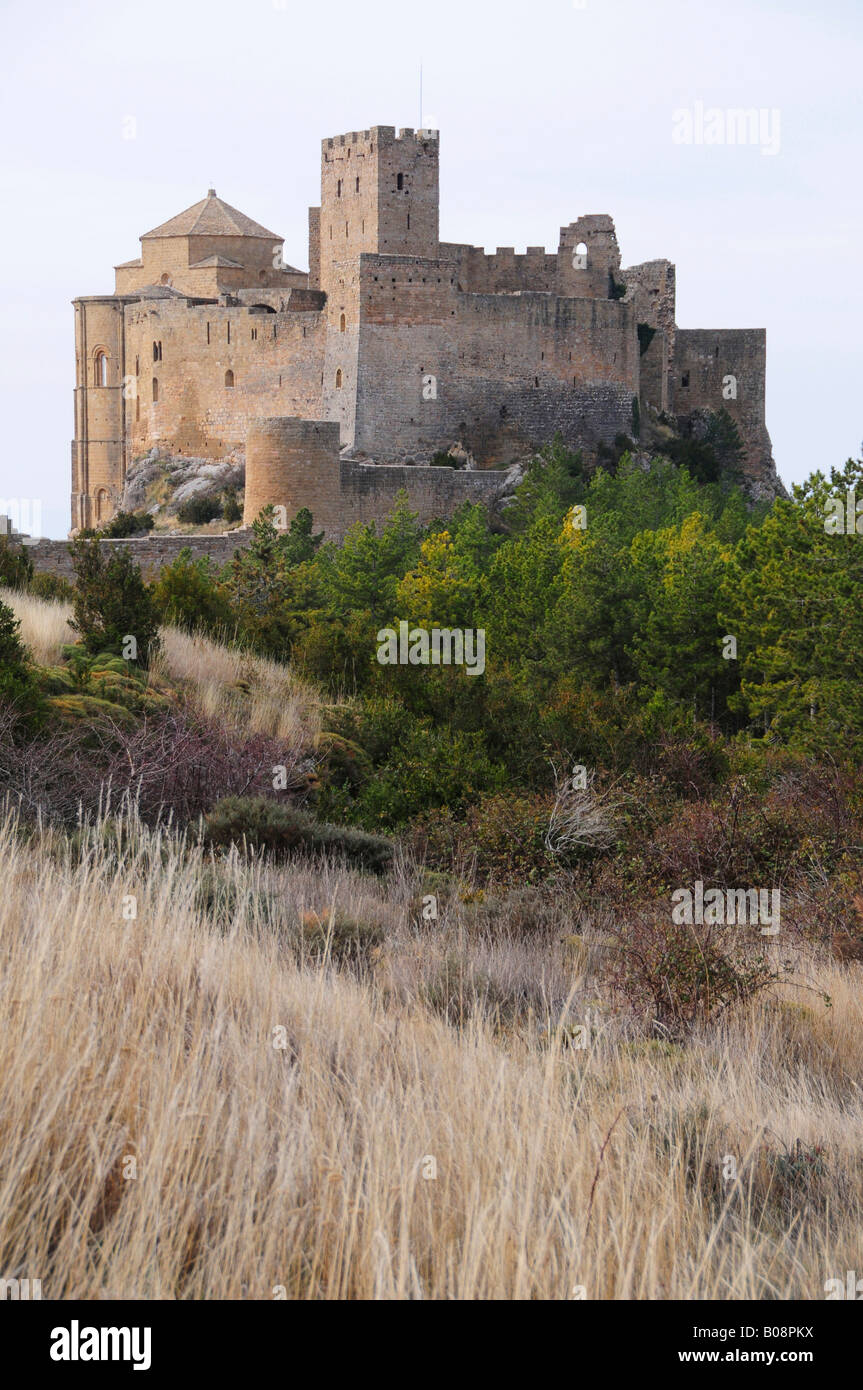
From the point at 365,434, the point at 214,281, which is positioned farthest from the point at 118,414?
the point at 365,434

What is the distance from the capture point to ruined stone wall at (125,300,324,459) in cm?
3891

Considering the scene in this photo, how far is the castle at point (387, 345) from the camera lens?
37.3 meters

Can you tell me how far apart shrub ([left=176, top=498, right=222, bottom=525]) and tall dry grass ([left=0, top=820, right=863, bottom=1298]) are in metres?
32.8

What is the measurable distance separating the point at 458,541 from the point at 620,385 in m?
12.9

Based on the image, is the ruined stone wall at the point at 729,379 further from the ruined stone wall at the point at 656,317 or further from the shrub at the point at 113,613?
the shrub at the point at 113,613

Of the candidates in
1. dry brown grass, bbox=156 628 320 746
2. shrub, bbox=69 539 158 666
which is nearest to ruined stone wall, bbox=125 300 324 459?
dry brown grass, bbox=156 628 320 746

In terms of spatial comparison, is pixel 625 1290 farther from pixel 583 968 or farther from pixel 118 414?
pixel 118 414

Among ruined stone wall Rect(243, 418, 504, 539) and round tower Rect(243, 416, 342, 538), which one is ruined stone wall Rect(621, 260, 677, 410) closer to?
ruined stone wall Rect(243, 418, 504, 539)

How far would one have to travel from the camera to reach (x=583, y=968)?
596cm

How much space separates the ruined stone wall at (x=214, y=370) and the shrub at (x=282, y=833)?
101ft

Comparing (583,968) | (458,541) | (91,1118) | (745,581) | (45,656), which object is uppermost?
(458,541)

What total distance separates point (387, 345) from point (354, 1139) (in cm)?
3550

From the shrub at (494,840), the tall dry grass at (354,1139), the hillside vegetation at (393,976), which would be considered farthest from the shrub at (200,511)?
the tall dry grass at (354,1139)

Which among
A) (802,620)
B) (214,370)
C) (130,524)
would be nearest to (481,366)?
(214,370)
